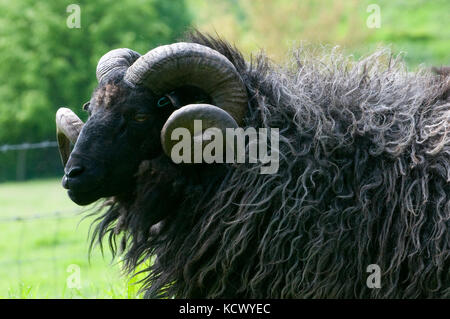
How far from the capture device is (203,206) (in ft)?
15.6

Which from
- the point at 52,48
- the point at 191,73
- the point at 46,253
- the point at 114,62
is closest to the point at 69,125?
the point at 114,62

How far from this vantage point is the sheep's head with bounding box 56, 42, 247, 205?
178 inches

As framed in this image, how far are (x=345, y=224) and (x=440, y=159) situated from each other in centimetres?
79

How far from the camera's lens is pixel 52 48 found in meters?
29.6

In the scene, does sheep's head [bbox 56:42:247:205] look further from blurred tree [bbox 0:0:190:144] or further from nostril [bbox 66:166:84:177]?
blurred tree [bbox 0:0:190:144]

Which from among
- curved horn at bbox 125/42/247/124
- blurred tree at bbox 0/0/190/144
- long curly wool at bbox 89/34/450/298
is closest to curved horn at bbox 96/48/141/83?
curved horn at bbox 125/42/247/124

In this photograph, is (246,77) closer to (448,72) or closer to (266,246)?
(266,246)

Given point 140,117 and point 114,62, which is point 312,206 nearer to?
point 140,117

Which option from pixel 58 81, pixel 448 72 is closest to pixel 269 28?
pixel 58 81

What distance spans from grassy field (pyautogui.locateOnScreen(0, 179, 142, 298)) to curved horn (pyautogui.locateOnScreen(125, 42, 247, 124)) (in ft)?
5.28

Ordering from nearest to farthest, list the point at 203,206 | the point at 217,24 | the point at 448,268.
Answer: the point at 448,268, the point at 203,206, the point at 217,24

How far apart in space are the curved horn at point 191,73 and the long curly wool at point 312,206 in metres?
0.23

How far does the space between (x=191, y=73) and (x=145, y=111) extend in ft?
1.34

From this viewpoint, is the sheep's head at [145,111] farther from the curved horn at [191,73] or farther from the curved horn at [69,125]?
the curved horn at [69,125]
